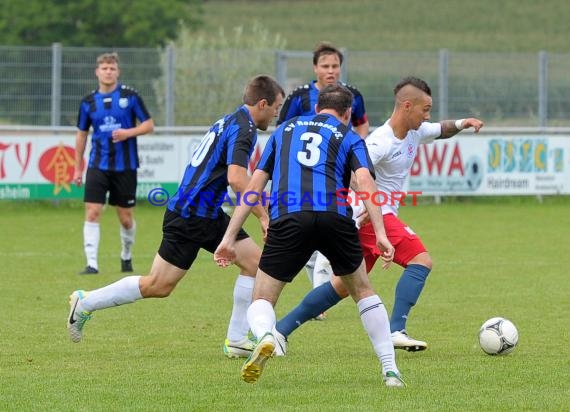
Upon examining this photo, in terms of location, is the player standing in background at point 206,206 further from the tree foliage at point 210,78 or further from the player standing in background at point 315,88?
the tree foliage at point 210,78

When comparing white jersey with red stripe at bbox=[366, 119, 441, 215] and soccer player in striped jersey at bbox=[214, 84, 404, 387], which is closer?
soccer player in striped jersey at bbox=[214, 84, 404, 387]

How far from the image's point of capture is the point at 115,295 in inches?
317

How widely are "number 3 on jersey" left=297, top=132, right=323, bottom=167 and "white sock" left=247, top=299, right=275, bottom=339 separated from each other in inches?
31.6

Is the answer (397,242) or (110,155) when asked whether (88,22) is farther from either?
(397,242)

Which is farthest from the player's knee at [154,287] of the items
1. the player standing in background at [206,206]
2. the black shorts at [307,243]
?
the black shorts at [307,243]

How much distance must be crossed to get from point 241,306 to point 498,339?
1.66m

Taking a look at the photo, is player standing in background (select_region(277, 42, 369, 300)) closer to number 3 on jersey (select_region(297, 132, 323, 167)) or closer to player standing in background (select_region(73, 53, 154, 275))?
player standing in background (select_region(73, 53, 154, 275))

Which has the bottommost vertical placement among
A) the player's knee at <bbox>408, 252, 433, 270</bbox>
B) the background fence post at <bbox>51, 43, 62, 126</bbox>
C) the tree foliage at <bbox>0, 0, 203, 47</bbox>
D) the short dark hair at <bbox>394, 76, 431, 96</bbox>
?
the player's knee at <bbox>408, 252, 433, 270</bbox>

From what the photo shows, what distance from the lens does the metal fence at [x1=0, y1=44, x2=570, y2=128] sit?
21.2 meters

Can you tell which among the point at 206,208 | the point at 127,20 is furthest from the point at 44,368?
the point at 127,20

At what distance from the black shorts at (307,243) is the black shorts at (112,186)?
20.5 ft

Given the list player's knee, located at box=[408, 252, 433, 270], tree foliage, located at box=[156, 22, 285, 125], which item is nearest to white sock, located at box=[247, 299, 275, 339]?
player's knee, located at box=[408, 252, 433, 270]

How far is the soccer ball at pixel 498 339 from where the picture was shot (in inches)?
314

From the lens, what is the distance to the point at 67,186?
20125 millimetres
